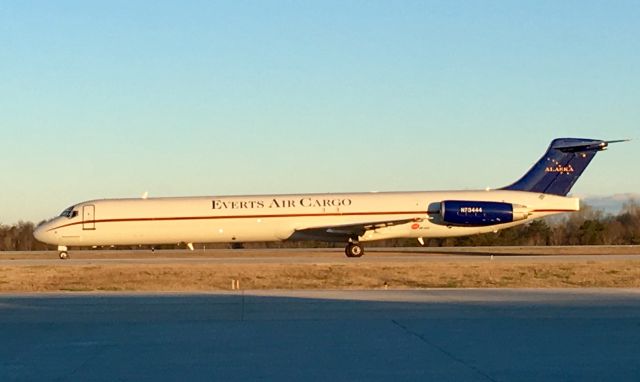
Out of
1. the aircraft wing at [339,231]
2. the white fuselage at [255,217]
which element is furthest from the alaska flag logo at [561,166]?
the aircraft wing at [339,231]

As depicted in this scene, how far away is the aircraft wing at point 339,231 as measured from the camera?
4094 cm

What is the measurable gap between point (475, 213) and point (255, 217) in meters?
9.67

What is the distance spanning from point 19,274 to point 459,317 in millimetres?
19517

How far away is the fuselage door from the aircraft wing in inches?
347

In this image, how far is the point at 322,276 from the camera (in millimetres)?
27500

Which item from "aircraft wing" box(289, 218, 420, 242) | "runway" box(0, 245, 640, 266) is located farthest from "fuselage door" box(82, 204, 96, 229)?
"aircraft wing" box(289, 218, 420, 242)

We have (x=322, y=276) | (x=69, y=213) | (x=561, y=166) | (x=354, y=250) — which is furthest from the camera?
(x=561, y=166)

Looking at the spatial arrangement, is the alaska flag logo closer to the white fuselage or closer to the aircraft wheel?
the white fuselage

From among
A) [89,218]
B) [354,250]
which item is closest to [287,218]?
[354,250]

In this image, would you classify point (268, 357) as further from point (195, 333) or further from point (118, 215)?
point (118, 215)

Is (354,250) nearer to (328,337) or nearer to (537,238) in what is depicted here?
(537,238)

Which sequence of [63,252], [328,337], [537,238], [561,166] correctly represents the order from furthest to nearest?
[537,238], [561,166], [63,252], [328,337]

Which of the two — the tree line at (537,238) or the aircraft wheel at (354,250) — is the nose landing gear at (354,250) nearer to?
the aircraft wheel at (354,250)

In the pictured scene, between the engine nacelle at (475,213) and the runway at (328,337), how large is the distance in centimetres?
2186
